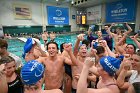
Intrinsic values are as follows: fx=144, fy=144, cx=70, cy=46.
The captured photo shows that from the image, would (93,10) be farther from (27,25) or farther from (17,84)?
(17,84)

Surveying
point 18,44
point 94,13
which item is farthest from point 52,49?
point 94,13

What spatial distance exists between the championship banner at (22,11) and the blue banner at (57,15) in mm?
3112

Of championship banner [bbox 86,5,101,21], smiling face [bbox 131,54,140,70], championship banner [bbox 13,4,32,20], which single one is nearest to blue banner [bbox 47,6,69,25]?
championship banner [bbox 13,4,32,20]

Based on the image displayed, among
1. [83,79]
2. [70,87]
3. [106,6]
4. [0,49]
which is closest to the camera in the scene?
[83,79]

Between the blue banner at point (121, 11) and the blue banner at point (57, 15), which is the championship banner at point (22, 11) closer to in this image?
the blue banner at point (57, 15)

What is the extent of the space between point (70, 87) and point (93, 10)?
21.4m

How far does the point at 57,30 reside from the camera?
2267cm

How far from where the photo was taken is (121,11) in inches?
760

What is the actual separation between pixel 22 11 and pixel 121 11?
1305 cm

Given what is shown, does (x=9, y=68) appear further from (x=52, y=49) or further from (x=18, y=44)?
(x=18, y=44)

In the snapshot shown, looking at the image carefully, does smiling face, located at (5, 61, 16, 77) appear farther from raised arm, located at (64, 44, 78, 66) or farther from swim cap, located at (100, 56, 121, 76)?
swim cap, located at (100, 56, 121, 76)

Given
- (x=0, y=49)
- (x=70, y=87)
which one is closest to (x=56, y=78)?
(x=70, y=87)

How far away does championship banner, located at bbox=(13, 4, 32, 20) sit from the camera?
722 inches

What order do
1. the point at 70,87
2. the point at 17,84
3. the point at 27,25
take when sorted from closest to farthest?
the point at 17,84
the point at 70,87
the point at 27,25
